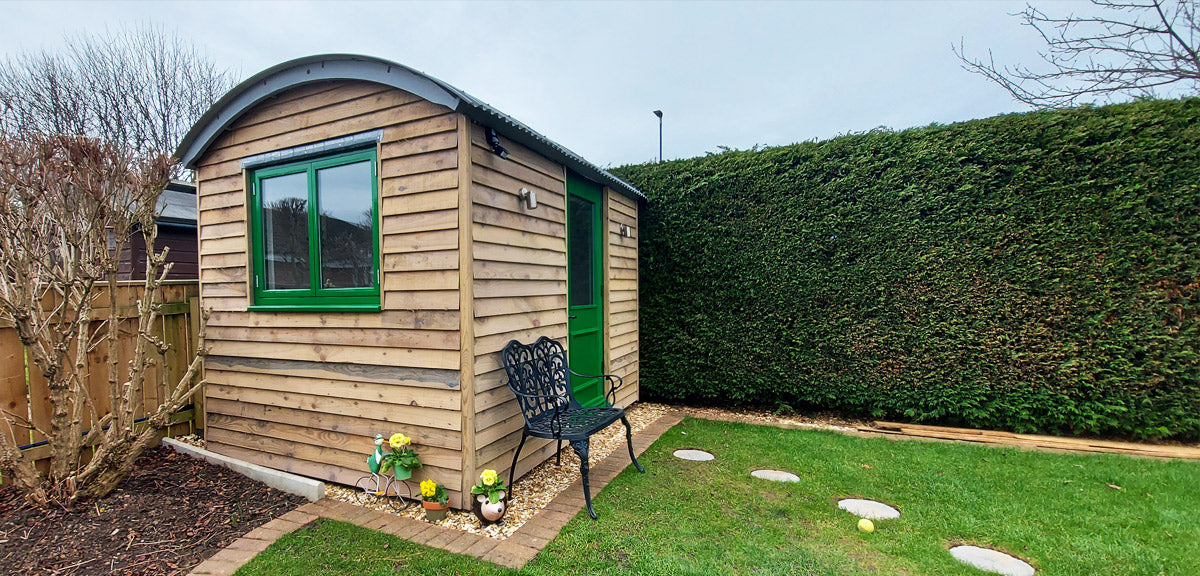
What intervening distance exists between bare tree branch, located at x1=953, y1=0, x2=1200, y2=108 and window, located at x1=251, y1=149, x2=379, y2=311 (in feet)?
23.1

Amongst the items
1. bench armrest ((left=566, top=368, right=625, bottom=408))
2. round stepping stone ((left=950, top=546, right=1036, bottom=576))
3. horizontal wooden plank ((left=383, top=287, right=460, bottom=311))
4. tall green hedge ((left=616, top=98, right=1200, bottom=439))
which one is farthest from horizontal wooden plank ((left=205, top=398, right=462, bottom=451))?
tall green hedge ((left=616, top=98, right=1200, bottom=439))

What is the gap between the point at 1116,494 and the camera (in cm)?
289

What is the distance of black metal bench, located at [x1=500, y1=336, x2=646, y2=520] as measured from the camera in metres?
2.76

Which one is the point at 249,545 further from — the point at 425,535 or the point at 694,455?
the point at 694,455

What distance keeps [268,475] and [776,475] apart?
3380mm

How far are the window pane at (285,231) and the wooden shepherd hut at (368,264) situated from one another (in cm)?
1

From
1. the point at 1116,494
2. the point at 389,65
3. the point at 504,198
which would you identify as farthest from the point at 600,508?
the point at 1116,494

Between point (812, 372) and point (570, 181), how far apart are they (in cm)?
301

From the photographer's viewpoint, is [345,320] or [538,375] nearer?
[345,320]

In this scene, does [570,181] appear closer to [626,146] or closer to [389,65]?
[389,65]

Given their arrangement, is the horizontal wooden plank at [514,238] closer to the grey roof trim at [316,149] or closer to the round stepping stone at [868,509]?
the grey roof trim at [316,149]

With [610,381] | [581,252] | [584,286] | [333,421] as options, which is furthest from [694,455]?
[333,421]

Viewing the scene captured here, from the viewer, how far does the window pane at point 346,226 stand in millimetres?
3012

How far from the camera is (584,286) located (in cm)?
433
